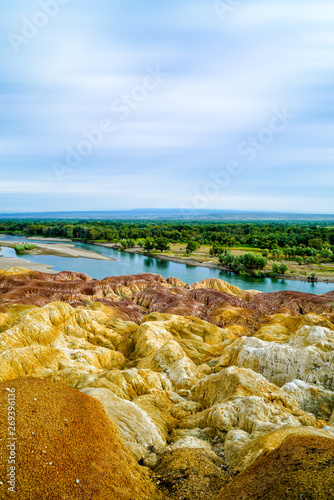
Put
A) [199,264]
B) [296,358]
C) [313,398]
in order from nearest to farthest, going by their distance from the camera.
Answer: [313,398], [296,358], [199,264]

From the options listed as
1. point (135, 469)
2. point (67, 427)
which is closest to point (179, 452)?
point (135, 469)

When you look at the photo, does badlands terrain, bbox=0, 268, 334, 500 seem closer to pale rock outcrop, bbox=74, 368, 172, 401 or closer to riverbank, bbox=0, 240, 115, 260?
pale rock outcrop, bbox=74, 368, 172, 401

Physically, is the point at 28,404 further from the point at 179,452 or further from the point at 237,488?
the point at 237,488

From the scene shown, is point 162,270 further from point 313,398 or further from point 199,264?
point 313,398

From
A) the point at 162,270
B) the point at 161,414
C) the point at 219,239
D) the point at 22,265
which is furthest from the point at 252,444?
the point at 219,239

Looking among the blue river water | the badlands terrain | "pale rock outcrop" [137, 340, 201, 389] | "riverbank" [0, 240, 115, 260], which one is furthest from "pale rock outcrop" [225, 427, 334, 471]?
"riverbank" [0, 240, 115, 260]

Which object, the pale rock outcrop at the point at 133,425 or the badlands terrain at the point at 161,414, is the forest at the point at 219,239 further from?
the pale rock outcrop at the point at 133,425
